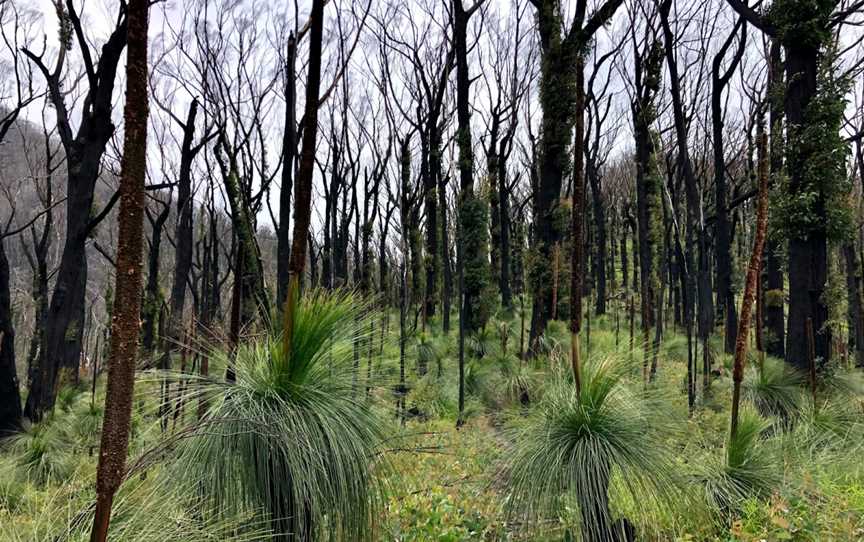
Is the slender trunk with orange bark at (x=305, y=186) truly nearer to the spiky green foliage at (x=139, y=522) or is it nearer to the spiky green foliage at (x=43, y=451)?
the spiky green foliage at (x=139, y=522)

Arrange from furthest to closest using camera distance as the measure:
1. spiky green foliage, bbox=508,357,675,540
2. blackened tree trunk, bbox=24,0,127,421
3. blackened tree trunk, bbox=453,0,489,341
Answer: blackened tree trunk, bbox=453,0,489,341 < blackened tree trunk, bbox=24,0,127,421 < spiky green foliage, bbox=508,357,675,540

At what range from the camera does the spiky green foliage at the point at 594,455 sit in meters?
2.89

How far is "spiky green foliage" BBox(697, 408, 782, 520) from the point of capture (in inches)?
143

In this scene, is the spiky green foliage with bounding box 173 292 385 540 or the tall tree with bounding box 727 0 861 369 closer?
the spiky green foliage with bounding box 173 292 385 540

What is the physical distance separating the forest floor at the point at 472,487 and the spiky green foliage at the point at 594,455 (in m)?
0.12

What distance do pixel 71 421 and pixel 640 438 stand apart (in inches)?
320

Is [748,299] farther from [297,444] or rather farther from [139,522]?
[139,522]

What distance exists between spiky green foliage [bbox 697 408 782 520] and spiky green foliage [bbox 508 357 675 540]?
2.94ft

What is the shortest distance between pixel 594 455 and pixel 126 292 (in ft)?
8.47

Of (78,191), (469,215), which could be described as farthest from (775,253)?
(78,191)

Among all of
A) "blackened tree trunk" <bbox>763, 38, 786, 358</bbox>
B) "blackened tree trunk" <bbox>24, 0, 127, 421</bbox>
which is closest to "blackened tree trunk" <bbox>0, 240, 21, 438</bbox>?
A: "blackened tree trunk" <bbox>24, 0, 127, 421</bbox>

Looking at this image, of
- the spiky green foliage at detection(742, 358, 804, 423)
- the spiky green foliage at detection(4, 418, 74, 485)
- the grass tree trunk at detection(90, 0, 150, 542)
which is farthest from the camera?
the spiky green foliage at detection(742, 358, 804, 423)

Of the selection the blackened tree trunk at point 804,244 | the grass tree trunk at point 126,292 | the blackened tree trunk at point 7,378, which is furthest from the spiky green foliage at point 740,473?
the blackened tree trunk at point 7,378

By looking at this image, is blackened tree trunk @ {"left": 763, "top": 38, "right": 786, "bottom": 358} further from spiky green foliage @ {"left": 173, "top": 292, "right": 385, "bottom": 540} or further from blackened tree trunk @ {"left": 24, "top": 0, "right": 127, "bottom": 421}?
blackened tree trunk @ {"left": 24, "top": 0, "right": 127, "bottom": 421}
